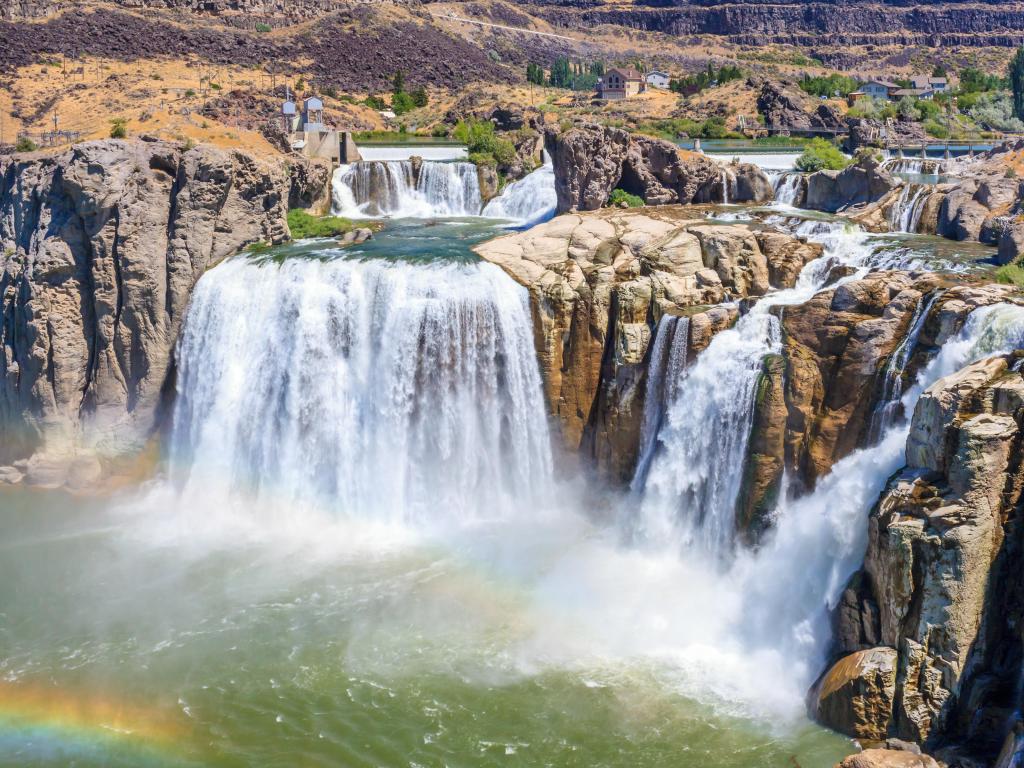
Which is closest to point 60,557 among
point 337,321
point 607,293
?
point 337,321

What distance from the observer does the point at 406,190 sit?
41.3 meters

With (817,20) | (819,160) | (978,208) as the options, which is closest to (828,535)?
(978,208)

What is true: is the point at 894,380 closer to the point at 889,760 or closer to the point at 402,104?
the point at 889,760

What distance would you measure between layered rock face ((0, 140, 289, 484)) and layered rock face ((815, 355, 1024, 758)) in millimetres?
21180

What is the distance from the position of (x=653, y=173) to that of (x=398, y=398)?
55.7 ft

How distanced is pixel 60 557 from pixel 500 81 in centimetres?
9422

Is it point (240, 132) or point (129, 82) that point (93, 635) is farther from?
point (129, 82)

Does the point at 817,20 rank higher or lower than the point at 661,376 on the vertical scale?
higher

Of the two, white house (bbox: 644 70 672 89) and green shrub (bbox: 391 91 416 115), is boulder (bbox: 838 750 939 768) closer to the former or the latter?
green shrub (bbox: 391 91 416 115)

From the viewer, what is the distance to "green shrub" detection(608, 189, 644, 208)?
35.0 metres

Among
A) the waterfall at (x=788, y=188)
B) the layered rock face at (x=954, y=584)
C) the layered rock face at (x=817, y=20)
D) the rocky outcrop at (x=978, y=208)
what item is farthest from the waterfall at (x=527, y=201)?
the layered rock face at (x=817, y=20)

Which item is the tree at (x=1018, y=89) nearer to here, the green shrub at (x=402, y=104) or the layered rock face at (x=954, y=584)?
the green shrub at (x=402, y=104)

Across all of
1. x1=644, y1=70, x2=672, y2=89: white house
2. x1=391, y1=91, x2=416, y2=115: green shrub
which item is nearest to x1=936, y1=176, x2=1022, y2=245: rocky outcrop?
x1=391, y1=91, x2=416, y2=115: green shrub

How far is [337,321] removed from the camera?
987 inches
